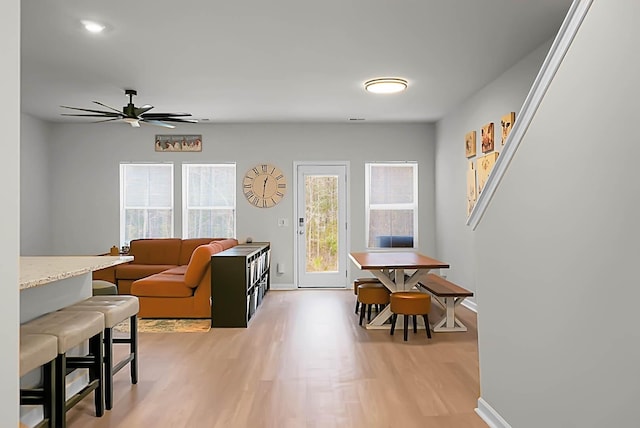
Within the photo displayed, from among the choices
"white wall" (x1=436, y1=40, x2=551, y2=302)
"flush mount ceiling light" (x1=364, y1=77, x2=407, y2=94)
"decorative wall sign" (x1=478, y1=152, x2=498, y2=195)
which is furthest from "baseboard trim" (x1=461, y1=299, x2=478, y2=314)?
"flush mount ceiling light" (x1=364, y1=77, x2=407, y2=94)

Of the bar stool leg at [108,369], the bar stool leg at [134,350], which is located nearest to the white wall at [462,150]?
the bar stool leg at [134,350]

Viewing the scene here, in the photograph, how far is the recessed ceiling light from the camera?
378 cm

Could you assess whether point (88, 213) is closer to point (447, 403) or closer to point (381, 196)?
point (381, 196)

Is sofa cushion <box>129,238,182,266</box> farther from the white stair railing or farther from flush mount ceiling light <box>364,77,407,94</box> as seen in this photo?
the white stair railing

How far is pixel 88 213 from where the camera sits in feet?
25.9

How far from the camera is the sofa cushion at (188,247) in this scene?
7.43 meters

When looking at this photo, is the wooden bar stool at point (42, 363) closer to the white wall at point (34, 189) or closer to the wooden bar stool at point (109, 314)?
the wooden bar stool at point (109, 314)

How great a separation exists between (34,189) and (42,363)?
6.11 meters

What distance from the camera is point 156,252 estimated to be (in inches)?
293

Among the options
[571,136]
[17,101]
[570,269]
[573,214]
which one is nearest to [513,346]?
[570,269]

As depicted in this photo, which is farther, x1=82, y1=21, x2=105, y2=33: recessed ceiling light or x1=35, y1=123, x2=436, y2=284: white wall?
x1=35, y1=123, x2=436, y2=284: white wall

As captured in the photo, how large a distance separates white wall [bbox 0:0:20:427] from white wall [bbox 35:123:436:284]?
6.51 m

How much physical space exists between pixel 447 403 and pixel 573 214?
1.66m

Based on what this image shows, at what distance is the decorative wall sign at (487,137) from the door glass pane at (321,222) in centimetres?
282
